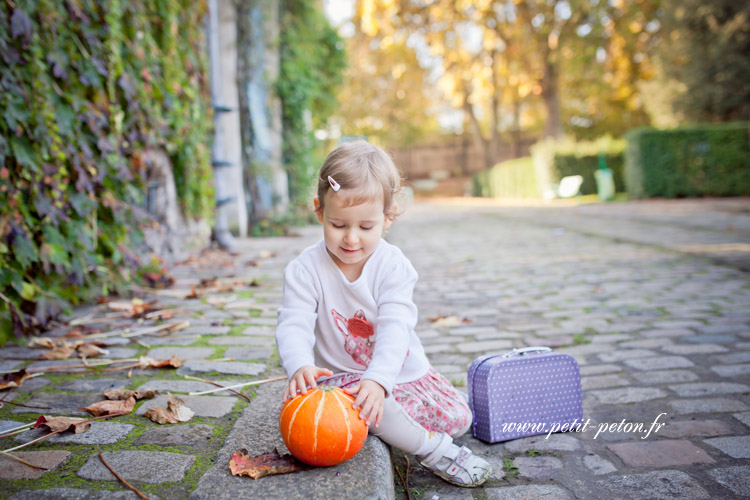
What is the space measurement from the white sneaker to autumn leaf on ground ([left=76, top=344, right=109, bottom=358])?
1.94 m

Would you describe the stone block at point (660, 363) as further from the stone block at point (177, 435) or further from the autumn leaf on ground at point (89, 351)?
the autumn leaf on ground at point (89, 351)

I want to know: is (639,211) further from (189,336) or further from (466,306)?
(189,336)

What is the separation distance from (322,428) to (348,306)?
0.61m

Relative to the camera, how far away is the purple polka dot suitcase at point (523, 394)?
91.9 inches

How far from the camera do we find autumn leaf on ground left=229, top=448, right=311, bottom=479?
1763mm

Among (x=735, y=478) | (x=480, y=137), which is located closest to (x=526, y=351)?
(x=735, y=478)

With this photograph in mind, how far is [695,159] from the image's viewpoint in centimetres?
1719

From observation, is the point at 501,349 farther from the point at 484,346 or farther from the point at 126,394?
the point at 126,394

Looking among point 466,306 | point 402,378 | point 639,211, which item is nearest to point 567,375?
point 402,378

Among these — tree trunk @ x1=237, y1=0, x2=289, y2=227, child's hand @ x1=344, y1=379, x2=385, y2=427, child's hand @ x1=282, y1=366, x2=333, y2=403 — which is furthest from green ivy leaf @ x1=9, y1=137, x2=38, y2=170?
tree trunk @ x1=237, y1=0, x2=289, y2=227

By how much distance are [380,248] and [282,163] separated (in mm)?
9274

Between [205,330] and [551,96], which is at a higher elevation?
[551,96]

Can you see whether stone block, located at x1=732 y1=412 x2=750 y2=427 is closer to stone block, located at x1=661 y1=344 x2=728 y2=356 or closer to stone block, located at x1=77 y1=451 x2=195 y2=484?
stone block, located at x1=661 y1=344 x2=728 y2=356

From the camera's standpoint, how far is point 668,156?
17.2 metres
